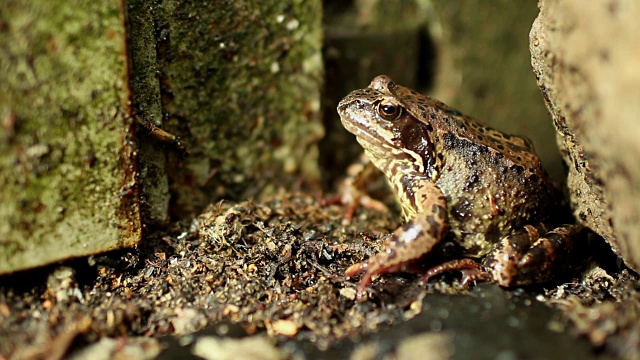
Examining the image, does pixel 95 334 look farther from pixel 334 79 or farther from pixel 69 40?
pixel 334 79

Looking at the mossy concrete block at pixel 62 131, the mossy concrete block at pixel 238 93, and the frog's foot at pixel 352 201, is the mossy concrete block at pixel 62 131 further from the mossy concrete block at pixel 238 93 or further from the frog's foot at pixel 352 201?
the frog's foot at pixel 352 201

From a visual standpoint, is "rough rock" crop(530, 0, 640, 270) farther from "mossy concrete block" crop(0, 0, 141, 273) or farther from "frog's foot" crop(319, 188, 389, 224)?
"mossy concrete block" crop(0, 0, 141, 273)

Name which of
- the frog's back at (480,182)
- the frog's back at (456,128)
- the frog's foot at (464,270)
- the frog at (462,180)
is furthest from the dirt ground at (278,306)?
the frog's back at (456,128)

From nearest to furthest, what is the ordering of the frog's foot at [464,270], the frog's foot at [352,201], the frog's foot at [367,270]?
the frog's foot at [367,270]
the frog's foot at [464,270]
the frog's foot at [352,201]

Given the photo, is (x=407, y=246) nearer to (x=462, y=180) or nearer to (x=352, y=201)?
(x=462, y=180)

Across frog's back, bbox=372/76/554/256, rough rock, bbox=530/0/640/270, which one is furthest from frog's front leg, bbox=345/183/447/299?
rough rock, bbox=530/0/640/270
